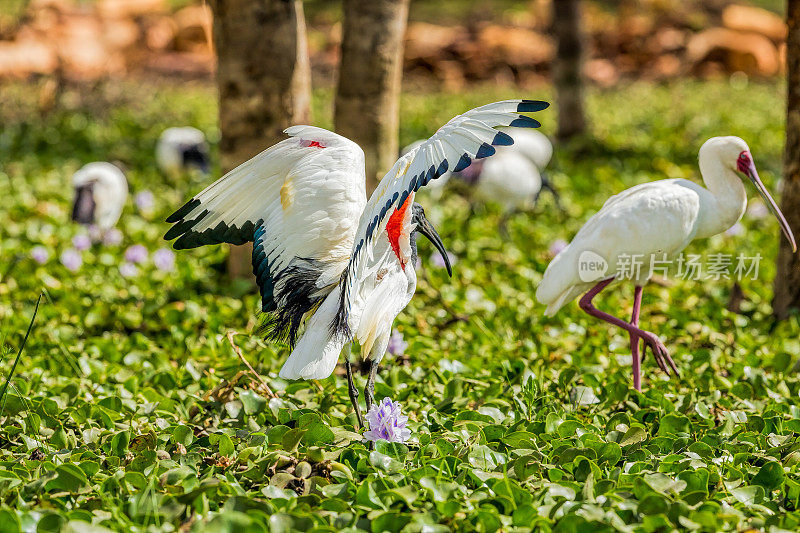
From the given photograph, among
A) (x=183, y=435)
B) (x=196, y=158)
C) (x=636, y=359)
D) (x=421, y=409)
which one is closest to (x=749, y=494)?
(x=636, y=359)

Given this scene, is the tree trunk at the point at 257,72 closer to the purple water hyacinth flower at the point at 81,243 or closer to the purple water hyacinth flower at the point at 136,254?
the purple water hyacinth flower at the point at 136,254

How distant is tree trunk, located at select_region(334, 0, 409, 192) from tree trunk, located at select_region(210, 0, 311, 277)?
323mm

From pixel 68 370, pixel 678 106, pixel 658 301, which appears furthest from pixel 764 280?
pixel 678 106

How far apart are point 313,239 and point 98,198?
352 cm

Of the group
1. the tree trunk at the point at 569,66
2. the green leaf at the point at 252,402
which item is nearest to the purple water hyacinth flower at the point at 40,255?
the green leaf at the point at 252,402

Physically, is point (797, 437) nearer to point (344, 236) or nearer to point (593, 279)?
point (593, 279)

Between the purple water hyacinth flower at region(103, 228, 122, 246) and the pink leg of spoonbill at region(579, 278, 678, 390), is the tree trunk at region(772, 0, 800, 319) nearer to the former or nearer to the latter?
Answer: the pink leg of spoonbill at region(579, 278, 678, 390)

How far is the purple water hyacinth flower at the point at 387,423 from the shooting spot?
2.77m

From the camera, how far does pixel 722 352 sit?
4055 millimetres

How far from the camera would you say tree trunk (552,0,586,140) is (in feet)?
28.5

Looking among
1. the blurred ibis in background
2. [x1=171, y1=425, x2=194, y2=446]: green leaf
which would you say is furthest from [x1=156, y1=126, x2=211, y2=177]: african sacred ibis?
[x1=171, y1=425, x2=194, y2=446]: green leaf

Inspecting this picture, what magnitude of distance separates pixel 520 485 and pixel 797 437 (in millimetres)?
1073

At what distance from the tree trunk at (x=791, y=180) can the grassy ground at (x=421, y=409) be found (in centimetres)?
17

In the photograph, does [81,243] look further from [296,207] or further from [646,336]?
[646,336]
